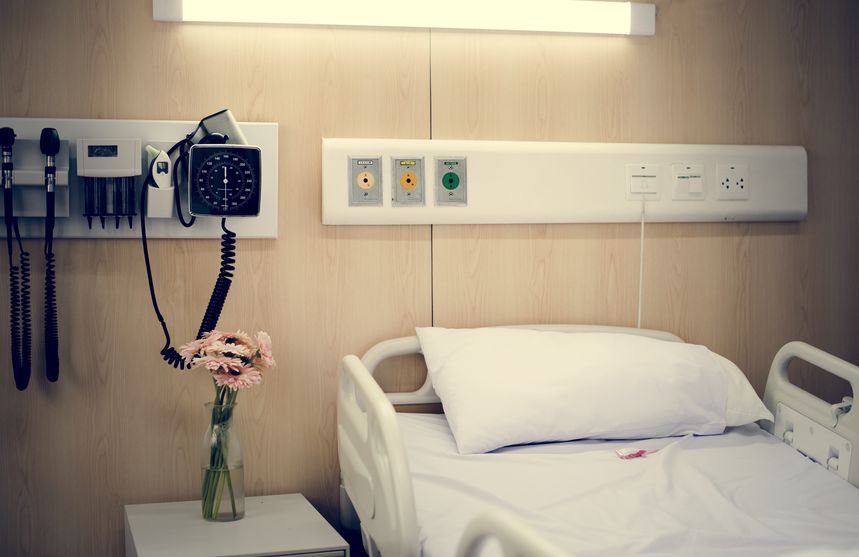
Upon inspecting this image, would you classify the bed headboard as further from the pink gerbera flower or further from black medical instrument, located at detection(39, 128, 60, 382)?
black medical instrument, located at detection(39, 128, 60, 382)

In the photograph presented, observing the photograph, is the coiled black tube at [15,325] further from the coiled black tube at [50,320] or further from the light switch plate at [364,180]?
the light switch plate at [364,180]

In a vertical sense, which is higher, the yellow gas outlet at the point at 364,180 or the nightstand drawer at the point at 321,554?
the yellow gas outlet at the point at 364,180

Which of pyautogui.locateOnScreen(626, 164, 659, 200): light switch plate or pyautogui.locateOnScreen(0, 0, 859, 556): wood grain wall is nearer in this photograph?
pyautogui.locateOnScreen(0, 0, 859, 556): wood grain wall

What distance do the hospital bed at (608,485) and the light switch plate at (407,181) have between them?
422mm

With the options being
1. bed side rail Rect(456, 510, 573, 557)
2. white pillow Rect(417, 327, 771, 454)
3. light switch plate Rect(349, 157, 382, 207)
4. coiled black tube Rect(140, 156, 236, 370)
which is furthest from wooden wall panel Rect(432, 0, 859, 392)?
bed side rail Rect(456, 510, 573, 557)

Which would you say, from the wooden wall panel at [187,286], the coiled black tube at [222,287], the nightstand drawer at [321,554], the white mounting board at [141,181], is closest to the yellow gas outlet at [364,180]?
the wooden wall panel at [187,286]

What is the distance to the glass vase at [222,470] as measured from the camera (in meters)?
2.13

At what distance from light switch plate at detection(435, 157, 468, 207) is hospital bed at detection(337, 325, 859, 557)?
0.46 metres

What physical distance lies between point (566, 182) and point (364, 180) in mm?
598

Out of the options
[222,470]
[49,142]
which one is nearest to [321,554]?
[222,470]

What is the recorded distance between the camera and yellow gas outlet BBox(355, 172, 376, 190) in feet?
7.83

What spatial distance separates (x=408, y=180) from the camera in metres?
2.42

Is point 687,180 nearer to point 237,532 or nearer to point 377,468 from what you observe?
point 377,468

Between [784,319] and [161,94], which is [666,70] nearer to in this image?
[784,319]
